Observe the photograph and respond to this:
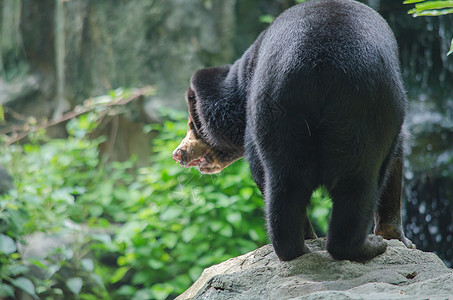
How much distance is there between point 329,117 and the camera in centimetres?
233

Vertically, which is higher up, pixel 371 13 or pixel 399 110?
pixel 371 13

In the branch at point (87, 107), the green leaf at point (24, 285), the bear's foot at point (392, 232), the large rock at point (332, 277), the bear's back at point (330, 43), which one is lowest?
the green leaf at point (24, 285)

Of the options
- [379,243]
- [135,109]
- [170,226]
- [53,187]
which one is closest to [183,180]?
[170,226]

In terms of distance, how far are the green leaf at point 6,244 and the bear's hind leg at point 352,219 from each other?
2.57 m

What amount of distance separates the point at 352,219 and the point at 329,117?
1.67 feet

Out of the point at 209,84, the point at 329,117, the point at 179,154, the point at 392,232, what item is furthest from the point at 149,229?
the point at 329,117

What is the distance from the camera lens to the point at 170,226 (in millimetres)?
5078

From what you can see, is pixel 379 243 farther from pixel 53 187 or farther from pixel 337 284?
pixel 53 187

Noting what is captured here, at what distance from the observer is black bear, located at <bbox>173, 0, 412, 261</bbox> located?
2.32 meters

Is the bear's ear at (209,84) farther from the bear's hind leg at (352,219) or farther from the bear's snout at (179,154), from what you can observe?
the bear's hind leg at (352,219)

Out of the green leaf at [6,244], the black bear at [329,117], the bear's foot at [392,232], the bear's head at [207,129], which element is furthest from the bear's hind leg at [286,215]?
the green leaf at [6,244]

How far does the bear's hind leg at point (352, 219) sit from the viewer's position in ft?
7.97

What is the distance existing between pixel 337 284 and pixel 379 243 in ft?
1.52

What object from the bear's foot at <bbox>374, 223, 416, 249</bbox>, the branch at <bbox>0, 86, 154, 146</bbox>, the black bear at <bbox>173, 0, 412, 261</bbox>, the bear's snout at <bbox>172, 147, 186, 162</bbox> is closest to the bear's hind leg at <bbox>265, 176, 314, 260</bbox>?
the black bear at <bbox>173, 0, 412, 261</bbox>
